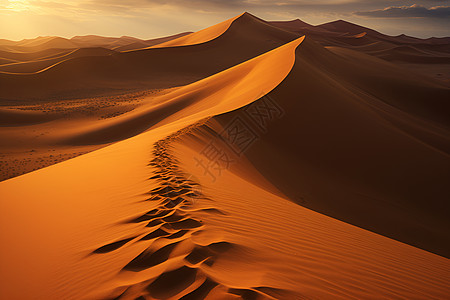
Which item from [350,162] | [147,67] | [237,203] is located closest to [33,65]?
[147,67]

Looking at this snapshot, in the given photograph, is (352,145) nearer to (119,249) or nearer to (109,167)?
(109,167)

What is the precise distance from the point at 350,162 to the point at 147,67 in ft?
118

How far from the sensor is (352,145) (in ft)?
27.3

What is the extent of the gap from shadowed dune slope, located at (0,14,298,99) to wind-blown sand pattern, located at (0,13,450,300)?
16521mm

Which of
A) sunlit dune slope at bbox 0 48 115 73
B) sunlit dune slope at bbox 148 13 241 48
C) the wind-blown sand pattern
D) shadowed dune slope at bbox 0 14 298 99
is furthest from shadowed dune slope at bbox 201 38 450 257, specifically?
sunlit dune slope at bbox 148 13 241 48

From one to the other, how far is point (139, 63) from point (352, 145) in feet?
120

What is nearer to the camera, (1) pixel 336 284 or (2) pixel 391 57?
(1) pixel 336 284

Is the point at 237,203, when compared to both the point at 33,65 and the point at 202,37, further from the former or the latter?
the point at 202,37

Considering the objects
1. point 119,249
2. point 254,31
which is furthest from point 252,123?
point 254,31

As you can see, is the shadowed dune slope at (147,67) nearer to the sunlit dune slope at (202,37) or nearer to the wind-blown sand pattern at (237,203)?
the sunlit dune slope at (202,37)

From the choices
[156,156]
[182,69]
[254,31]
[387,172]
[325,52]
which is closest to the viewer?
[156,156]

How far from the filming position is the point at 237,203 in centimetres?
393

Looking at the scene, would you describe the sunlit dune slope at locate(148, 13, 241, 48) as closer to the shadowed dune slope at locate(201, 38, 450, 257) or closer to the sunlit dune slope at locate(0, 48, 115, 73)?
the sunlit dune slope at locate(0, 48, 115, 73)

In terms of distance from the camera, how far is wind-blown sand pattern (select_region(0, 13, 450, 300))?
91.0 inches
